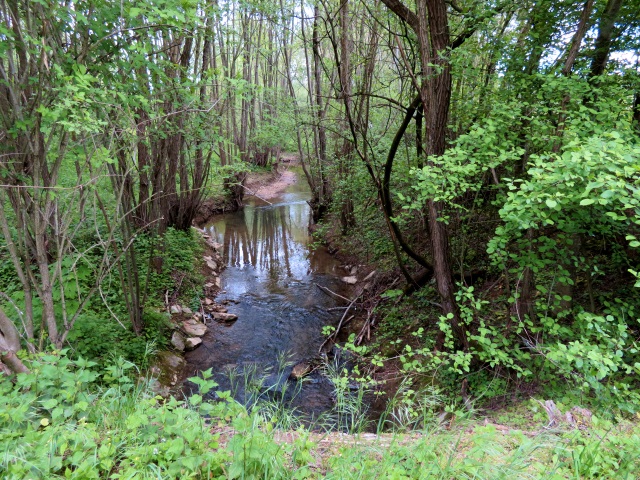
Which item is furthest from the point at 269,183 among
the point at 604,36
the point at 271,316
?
the point at 604,36

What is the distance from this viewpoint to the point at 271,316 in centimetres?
665

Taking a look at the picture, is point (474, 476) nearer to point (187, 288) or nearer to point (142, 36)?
point (142, 36)

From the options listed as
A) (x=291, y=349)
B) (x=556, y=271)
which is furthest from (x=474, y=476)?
(x=291, y=349)

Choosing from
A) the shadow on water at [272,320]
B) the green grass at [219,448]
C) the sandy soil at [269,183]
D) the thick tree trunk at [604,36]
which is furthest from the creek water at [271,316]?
the sandy soil at [269,183]

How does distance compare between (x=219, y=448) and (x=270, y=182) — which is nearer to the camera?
(x=219, y=448)

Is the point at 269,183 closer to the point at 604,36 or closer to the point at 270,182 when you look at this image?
the point at 270,182

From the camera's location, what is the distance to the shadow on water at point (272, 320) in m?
4.50

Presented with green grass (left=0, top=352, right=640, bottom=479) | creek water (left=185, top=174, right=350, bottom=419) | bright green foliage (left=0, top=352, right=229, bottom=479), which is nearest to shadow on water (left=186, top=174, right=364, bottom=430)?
creek water (left=185, top=174, right=350, bottom=419)

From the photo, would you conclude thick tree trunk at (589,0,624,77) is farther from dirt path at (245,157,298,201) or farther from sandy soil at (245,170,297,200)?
sandy soil at (245,170,297,200)

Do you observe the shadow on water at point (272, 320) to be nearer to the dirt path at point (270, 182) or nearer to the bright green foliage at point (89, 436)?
the bright green foliage at point (89, 436)

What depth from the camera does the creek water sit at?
457 cm

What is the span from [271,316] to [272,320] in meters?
0.17

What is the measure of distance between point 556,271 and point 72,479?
12.5 ft

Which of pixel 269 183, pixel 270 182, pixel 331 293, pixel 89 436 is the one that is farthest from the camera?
pixel 270 182
